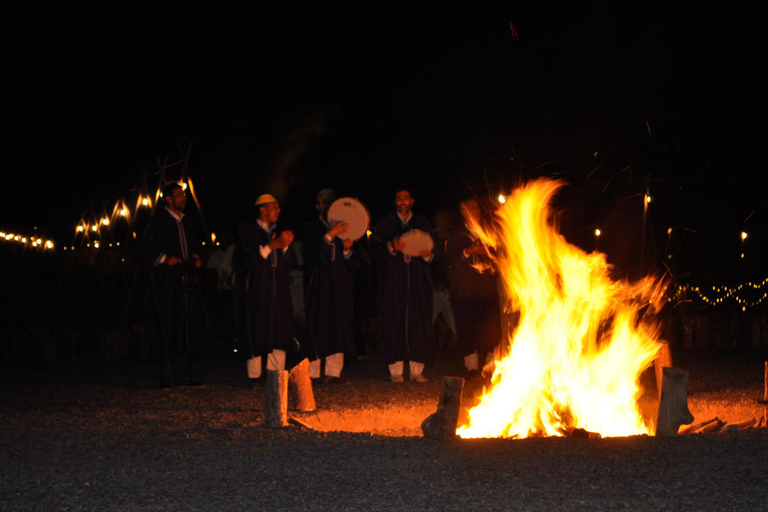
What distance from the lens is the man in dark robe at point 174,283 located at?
310 inches

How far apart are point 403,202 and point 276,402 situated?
139 inches

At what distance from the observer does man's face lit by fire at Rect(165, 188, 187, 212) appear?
7992 mm

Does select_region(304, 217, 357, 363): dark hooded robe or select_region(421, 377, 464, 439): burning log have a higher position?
select_region(304, 217, 357, 363): dark hooded robe

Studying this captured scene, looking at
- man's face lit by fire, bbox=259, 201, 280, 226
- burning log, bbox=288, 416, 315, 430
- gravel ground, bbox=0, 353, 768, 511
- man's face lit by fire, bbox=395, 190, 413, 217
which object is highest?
man's face lit by fire, bbox=395, 190, 413, 217

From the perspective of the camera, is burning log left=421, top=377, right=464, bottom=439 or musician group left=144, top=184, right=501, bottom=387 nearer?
burning log left=421, top=377, right=464, bottom=439

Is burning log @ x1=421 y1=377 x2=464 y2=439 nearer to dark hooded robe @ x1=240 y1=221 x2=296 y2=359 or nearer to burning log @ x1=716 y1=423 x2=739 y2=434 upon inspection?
burning log @ x1=716 y1=423 x2=739 y2=434

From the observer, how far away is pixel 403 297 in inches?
344

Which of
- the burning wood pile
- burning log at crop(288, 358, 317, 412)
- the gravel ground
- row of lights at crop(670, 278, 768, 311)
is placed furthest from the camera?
row of lights at crop(670, 278, 768, 311)

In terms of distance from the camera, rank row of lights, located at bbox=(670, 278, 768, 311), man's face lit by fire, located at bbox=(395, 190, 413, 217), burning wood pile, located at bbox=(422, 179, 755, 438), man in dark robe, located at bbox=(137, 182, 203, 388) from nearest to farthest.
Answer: burning wood pile, located at bbox=(422, 179, 755, 438) < man in dark robe, located at bbox=(137, 182, 203, 388) < man's face lit by fire, located at bbox=(395, 190, 413, 217) < row of lights, located at bbox=(670, 278, 768, 311)

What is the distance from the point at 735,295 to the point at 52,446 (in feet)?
49.7

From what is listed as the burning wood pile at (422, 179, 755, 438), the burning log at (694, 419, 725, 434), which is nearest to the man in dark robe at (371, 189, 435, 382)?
the burning wood pile at (422, 179, 755, 438)

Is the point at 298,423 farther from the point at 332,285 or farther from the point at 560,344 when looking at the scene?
the point at 332,285

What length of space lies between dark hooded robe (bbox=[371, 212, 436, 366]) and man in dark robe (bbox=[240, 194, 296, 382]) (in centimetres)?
98

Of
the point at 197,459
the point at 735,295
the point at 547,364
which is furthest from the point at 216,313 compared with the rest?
the point at 735,295
